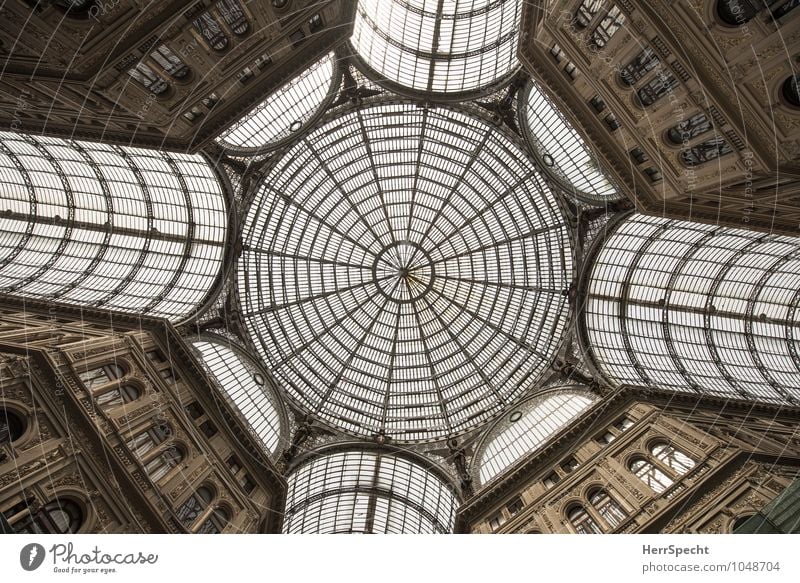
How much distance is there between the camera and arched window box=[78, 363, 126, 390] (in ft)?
84.4


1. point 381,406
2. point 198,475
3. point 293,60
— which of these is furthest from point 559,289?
point 198,475

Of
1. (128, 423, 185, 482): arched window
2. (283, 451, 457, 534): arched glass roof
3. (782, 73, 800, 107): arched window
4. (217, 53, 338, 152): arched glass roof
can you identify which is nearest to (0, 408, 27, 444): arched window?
(128, 423, 185, 482): arched window

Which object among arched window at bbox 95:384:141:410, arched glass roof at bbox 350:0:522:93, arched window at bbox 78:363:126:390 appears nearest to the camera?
arched window at bbox 78:363:126:390

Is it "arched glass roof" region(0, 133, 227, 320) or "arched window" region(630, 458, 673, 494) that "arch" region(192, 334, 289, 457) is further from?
"arched window" region(630, 458, 673, 494)

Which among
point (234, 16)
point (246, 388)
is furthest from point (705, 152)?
point (246, 388)

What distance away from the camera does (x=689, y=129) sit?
2030cm

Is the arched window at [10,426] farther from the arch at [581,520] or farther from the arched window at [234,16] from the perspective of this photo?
the arch at [581,520]

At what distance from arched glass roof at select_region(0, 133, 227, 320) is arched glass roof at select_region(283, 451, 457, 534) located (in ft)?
Result: 65.6

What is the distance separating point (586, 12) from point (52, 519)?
33147 millimetres

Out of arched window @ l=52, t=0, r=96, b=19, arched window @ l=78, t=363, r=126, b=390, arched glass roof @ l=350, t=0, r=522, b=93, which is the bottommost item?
arched window @ l=78, t=363, r=126, b=390

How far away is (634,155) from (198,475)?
108 feet

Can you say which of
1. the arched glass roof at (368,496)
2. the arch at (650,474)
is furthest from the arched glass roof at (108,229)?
the arch at (650,474)

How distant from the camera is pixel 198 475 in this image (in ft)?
96.0

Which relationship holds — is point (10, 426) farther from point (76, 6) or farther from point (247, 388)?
point (247, 388)
